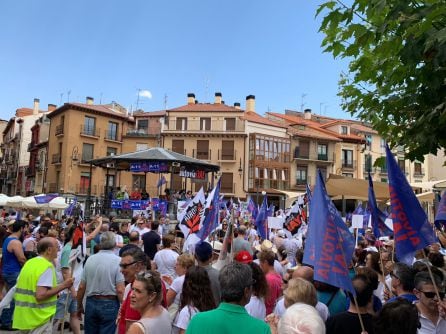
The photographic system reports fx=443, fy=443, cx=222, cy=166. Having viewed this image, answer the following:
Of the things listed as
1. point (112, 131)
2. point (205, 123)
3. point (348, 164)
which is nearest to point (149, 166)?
point (205, 123)

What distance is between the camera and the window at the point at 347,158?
52969mm

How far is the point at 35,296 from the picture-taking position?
199 inches

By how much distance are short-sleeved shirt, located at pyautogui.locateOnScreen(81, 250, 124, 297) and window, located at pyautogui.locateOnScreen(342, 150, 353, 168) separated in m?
49.9

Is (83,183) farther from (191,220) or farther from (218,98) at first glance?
(191,220)

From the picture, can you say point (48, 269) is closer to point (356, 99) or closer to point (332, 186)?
point (356, 99)

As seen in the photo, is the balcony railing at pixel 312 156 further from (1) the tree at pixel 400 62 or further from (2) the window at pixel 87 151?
(1) the tree at pixel 400 62

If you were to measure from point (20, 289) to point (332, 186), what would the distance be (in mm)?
7130

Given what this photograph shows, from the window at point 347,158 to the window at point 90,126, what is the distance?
28.9 m

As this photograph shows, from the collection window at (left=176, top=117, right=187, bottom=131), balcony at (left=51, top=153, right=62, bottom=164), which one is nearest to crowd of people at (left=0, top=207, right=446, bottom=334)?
window at (left=176, top=117, right=187, bottom=131)

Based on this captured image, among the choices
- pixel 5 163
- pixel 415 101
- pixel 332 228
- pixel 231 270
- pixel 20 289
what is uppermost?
pixel 5 163

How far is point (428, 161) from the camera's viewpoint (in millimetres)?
56594

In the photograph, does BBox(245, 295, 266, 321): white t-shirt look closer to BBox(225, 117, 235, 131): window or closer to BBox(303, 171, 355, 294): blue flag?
BBox(303, 171, 355, 294): blue flag

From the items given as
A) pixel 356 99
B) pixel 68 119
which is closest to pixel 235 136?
pixel 68 119

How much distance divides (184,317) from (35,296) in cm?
214
